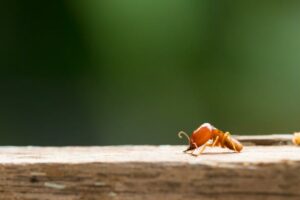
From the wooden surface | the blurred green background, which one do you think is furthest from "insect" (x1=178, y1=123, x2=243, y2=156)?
the blurred green background

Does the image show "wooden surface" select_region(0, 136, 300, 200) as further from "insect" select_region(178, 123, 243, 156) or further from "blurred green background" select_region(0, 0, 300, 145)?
"blurred green background" select_region(0, 0, 300, 145)

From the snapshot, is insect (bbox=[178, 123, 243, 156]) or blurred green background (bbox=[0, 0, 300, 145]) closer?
insect (bbox=[178, 123, 243, 156])

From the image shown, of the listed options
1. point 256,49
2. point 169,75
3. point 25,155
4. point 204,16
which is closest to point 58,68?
point 169,75

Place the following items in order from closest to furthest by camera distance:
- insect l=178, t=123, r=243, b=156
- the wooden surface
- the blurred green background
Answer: the wooden surface < insect l=178, t=123, r=243, b=156 < the blurred green background

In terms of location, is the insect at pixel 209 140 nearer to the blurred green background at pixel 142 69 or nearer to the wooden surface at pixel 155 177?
the wooden surface at pixel 155 177

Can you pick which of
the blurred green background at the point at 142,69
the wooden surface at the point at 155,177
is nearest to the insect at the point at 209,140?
the wooden surface at the point at 155,177

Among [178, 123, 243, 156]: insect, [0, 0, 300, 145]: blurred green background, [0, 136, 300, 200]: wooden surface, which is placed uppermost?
[0, 0, 300, 145]: blurred green background

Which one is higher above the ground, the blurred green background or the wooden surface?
the blurred green background
